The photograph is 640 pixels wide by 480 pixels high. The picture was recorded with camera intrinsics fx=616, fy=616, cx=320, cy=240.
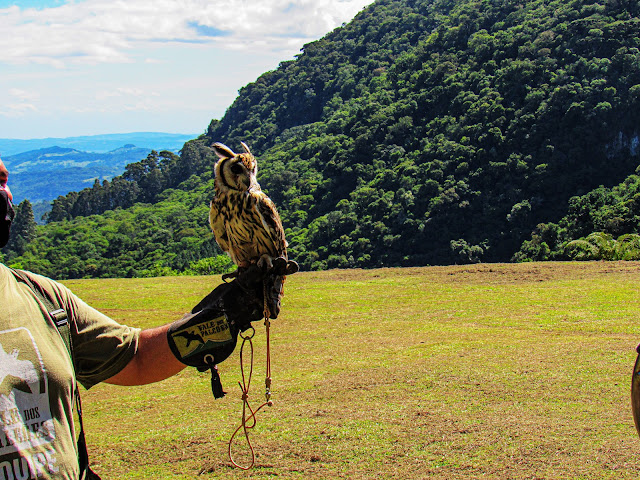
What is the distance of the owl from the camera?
3613 millimetres

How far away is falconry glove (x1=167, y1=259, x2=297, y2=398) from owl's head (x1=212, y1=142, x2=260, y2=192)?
0.72 m

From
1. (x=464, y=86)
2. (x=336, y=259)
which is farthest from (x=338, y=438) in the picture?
(x=464, y=86)

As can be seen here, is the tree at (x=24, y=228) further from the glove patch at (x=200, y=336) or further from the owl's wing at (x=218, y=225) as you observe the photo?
the glove patch at (x=200, y=336)

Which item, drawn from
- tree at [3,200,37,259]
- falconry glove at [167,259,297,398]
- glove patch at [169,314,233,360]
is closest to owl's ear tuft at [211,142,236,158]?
falconry glove at [167,259,297,398]

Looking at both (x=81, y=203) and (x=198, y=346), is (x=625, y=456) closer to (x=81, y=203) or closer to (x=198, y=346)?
(x=198, y=346)

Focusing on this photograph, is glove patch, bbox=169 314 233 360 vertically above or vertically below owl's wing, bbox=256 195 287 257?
below

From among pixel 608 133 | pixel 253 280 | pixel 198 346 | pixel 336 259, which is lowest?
pixel 336 259

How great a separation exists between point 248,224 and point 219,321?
97 centimetres

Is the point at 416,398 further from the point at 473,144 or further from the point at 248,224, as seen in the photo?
the point at 473,144

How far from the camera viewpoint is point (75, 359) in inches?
104

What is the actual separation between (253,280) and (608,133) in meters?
46.3

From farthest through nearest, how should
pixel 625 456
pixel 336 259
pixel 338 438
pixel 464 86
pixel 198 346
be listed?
pixel 464 86, pixel 336 259, pixel 338 438, pixel 625 456, pixel 198 346

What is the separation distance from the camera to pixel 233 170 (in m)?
3.52

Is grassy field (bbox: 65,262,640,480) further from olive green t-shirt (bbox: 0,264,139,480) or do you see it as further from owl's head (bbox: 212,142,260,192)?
olive green t-shirt (bbox: 0,264,139,480)
